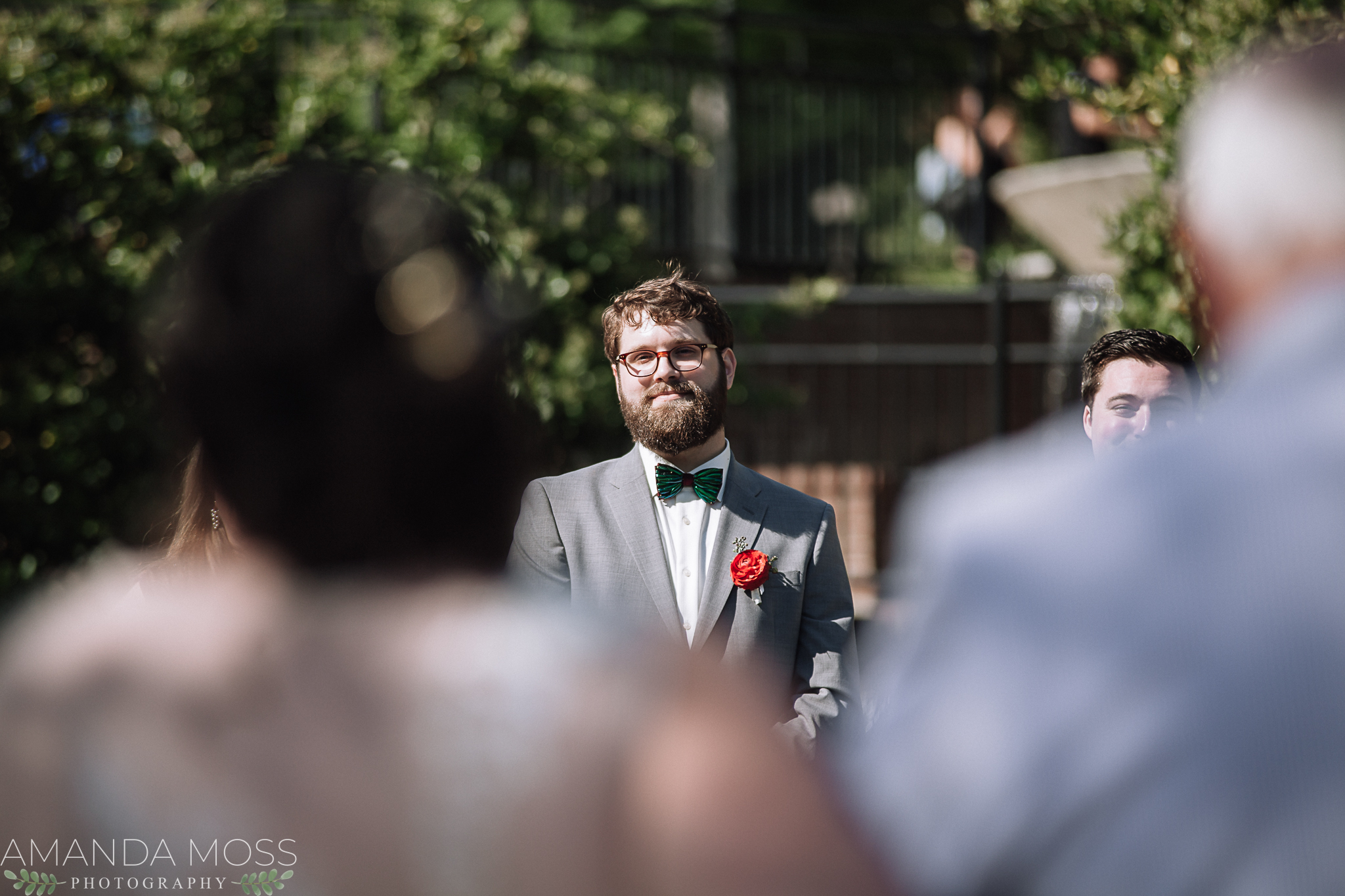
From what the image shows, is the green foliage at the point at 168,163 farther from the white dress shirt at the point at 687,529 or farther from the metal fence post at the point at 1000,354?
the metal fence post at the point at 1000,354

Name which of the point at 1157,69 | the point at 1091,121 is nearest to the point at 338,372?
the point at 1157,69

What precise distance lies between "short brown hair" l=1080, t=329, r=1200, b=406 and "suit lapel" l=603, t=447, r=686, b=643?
1.10 metres

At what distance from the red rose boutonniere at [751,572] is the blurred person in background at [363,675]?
1.48 meters

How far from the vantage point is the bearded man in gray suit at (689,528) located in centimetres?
276

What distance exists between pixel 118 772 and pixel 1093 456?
3.17 feet

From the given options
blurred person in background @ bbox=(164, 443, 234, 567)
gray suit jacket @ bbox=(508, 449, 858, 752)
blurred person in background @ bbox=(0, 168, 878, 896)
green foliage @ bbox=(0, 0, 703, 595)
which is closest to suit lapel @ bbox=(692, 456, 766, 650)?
gray suit jacket @ bbox=(508, 449, 858, 752)

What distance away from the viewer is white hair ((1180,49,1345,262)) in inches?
43.7

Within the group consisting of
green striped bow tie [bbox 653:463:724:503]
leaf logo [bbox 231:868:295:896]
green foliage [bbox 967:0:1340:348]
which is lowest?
leaf logo [bbox 231:868:295:896]

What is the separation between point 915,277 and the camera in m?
13.1

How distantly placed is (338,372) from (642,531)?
1643mm

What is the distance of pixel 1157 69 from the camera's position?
5.20m

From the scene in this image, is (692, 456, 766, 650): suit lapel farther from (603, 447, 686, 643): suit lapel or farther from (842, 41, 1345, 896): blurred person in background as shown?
(842, 41, 1345, 896): blurred person in background

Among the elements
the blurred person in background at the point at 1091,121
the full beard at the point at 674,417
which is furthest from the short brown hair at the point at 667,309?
the blurred person in background at the point at 1091,121

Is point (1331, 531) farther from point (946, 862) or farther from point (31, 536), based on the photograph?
point (31, 536)
